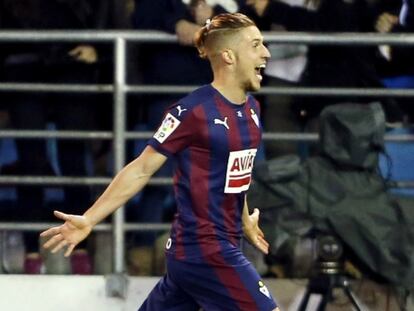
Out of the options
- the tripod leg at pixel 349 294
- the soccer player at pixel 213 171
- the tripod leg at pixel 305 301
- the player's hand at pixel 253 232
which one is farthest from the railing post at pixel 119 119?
the soccer player at pixel 213 171

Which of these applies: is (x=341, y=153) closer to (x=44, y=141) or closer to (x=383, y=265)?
(x=383, y=265)

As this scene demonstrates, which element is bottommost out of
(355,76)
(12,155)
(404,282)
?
(404,282)

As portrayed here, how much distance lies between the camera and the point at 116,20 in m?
8.39

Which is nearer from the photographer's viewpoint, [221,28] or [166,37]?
[221,28]

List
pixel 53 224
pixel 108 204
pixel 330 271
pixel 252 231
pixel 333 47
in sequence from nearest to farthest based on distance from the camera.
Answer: pixel 108 204 < pixel 252 231 < pixel 330 271 < pixel 333 47 < pixel 53 224

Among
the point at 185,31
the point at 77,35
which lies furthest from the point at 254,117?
the point at 77,35

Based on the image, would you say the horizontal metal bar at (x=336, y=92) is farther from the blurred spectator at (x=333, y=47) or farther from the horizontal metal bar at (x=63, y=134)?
the horizontal metal bar at (x=63, y=134)

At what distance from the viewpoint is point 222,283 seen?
6105 millimetres

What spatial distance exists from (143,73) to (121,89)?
307mm

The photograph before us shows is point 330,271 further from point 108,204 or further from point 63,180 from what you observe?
point 108,204

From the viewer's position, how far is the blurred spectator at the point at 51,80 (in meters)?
8.30

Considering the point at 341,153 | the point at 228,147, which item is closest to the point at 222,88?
the point at 228,147

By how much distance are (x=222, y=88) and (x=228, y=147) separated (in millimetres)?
259

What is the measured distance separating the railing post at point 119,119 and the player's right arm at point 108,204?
6.82 feet
